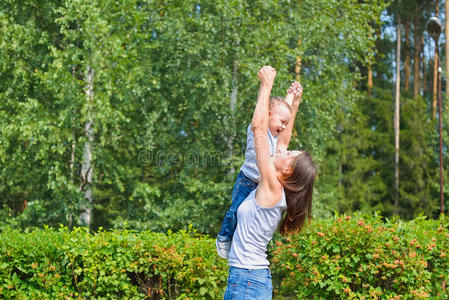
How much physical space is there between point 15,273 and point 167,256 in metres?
1.54

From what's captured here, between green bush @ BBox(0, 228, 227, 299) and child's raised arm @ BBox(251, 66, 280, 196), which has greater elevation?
child's raised arm @ BBox(251, 66, 280, 196)

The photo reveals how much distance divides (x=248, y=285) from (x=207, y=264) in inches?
104

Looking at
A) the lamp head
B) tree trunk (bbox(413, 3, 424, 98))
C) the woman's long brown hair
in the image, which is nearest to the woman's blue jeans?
the woman's long brown hair

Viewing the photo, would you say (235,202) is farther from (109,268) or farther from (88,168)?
(88,168)

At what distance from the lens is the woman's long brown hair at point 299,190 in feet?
7.85

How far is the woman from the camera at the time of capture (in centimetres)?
234

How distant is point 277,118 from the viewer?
8.55ft

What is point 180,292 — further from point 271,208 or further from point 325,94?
point 325,94

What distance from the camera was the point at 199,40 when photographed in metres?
10.6

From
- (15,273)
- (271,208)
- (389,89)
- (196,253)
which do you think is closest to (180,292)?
(196,253)

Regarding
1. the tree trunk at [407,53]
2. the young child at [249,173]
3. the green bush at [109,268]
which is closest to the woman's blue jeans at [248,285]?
the young child at [249,173]

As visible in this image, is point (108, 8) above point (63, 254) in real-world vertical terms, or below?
above

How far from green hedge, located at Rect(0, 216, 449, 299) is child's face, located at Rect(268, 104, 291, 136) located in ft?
7.85

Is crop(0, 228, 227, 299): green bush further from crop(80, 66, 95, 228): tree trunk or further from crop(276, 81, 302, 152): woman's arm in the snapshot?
crop(80, 66, 95, 228): tree trunk
